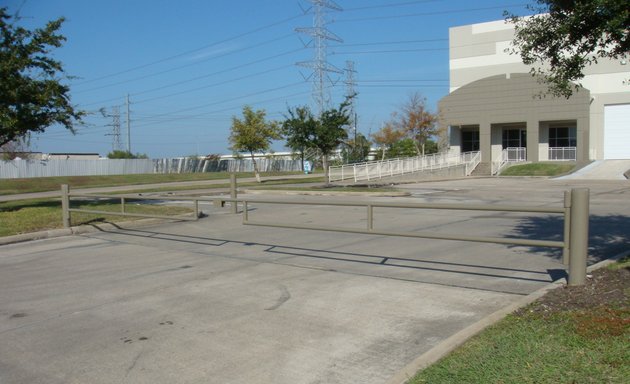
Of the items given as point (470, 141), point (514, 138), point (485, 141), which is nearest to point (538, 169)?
point (485, 141)

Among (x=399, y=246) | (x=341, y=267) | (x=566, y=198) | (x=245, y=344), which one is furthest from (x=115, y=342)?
(x=399, y=246)

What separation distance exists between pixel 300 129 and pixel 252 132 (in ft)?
37.8

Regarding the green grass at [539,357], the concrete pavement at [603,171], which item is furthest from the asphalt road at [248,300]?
the concrete pavement at [603,171]

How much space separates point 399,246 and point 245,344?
594 cm

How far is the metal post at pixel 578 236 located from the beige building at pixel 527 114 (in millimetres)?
37839

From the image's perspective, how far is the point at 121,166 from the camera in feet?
191

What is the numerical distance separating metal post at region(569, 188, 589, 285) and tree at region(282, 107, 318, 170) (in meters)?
24.4

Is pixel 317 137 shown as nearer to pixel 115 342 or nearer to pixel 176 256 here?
pixel 176 256

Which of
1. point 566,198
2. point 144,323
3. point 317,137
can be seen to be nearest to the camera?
point 144,323

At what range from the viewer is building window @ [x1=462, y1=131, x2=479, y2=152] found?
51.8 m

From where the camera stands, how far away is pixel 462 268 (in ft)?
28.0

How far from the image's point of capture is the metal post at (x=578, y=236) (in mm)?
6266

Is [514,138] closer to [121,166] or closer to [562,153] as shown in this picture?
[562,153]

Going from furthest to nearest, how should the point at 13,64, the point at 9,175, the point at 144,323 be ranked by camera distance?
the point at 9,175, the point at 13,64, the point at 144,323
